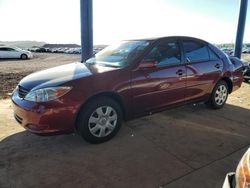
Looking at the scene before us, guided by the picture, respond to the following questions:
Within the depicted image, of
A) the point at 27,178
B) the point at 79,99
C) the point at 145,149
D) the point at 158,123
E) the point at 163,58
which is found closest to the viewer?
the point at 27,178

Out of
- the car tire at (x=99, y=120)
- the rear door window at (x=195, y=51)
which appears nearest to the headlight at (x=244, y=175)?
the car tire at (x=99, y=120)

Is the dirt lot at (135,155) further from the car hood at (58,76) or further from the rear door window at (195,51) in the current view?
the rear door window at (195,51)

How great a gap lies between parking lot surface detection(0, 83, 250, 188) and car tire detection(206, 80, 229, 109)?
2.12 ft

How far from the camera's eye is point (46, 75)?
3770 millimetres

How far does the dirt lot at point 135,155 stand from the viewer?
110 inches

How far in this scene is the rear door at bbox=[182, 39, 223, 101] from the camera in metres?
4.57

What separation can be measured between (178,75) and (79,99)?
6.26 feet

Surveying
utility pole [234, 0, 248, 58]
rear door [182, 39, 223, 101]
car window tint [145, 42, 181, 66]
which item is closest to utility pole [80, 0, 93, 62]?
car window tint [145, 42, 181, 66]

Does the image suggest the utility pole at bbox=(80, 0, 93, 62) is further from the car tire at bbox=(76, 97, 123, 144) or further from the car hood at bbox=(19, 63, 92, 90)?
the car tire at bbox=(76, 97, 123, 144)

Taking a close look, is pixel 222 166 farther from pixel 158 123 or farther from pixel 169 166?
pixel 158 123

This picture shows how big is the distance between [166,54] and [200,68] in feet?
2.91

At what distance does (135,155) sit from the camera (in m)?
3.35

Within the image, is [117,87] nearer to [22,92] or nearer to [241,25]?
[22,92]

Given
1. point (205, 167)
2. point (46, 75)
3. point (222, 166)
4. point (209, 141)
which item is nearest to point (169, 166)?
point (205, 167)
